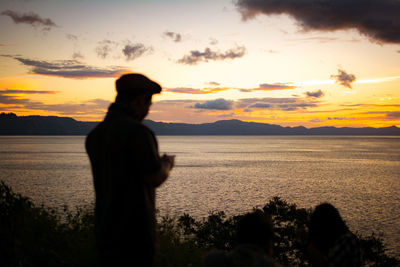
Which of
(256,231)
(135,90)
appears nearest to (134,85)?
(135,90)

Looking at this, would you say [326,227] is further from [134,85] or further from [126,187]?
[134,85]

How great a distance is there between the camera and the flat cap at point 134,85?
294 centimetres

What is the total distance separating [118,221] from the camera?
2.75 m

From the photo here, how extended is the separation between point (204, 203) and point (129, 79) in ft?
125

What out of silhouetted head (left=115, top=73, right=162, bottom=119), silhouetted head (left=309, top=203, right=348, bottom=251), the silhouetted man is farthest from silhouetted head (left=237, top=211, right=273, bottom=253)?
silhouetted head (left=309, top=203, right=348, bottom=251)

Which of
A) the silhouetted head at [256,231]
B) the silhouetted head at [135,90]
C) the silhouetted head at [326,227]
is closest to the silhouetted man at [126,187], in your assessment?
the silhouetted head at [135,90]

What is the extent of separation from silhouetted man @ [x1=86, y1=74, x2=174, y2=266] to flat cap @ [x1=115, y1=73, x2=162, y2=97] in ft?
0.57

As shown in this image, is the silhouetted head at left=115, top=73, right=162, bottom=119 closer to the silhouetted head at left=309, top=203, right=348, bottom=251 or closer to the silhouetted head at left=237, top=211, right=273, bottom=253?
the silhouetted head at left=237, top=211, right=273, bottom=253

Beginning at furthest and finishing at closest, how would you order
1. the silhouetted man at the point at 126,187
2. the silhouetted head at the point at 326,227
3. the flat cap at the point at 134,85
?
the silhouetted head at the point at 326,227, the flat cap at the point at 134,85, the silhouetted man at the point at 126,187

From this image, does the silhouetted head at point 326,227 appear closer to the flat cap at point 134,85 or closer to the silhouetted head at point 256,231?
the silhouetted head at point 256,231

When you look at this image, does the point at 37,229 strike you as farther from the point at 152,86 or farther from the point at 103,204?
the point at 152,86

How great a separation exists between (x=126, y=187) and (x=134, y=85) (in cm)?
88

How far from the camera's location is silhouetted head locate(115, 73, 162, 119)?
2945 mm

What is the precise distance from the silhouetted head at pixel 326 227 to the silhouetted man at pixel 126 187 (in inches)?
103
